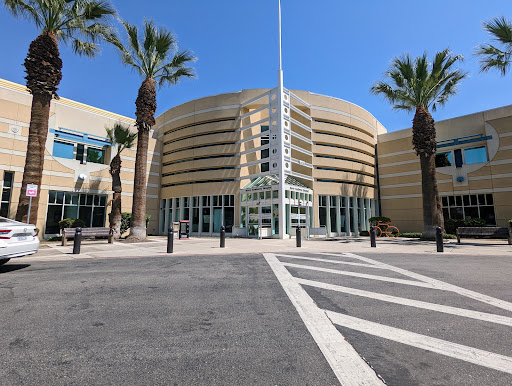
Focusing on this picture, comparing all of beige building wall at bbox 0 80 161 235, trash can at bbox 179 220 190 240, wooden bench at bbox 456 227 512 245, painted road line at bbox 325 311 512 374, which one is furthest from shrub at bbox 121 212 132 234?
wooden bench at bbox 456 227 512 245

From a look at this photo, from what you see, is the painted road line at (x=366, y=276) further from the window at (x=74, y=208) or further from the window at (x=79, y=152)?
the window at (x=79, y=152)

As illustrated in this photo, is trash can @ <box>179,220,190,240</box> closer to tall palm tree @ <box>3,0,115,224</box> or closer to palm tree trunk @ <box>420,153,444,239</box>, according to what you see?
tall palm tree @ <box>3,0,115,224</box>

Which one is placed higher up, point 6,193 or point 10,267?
point 6,193

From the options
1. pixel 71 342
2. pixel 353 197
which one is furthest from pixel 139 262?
pixel 353 197

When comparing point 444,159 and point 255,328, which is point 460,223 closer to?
point 444,159

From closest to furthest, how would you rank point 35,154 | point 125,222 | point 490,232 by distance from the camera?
point 35,154, point 490,232, point 125,222

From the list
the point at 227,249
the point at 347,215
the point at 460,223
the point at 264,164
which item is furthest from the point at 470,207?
the point at 227,249

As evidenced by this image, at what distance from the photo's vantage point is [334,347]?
2836 mm

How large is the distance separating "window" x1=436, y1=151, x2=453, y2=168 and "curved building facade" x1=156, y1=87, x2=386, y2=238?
6022 mm

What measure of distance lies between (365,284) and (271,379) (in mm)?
4054

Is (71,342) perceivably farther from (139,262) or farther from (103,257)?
(103,257)

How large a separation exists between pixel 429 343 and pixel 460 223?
877 inches

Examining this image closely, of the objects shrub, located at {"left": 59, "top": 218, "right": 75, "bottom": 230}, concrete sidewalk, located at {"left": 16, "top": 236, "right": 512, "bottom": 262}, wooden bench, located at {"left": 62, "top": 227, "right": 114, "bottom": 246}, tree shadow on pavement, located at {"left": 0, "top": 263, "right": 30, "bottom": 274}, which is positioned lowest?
tree shadow on pavement, located at {"left": 0, "top": 263, "right": 30, "bottom": 274}

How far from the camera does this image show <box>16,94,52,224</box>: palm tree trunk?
11.8m
